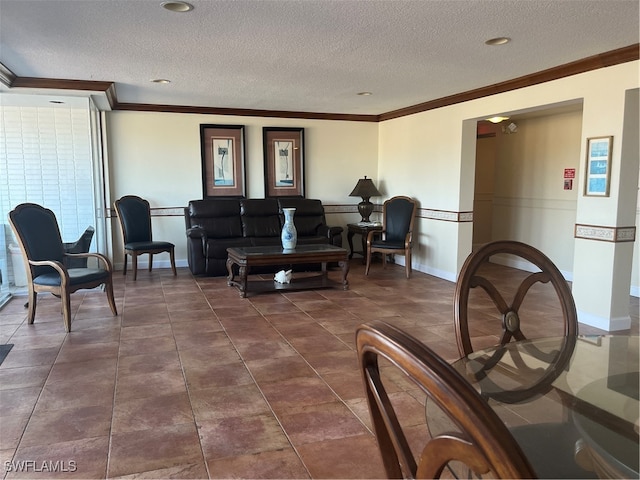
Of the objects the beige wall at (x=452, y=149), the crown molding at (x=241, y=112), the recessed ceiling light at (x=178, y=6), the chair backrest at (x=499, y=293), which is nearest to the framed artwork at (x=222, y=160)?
Answer: the crown molding at (x=241, y=112)

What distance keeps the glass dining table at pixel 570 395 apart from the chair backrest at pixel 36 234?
378 centimetres

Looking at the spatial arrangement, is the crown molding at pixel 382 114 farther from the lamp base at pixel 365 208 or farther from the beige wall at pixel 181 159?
the lamp base at pixel 365 208

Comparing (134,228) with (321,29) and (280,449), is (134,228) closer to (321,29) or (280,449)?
(321,29)

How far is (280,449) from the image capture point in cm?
219

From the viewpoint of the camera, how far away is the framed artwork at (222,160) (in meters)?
6.75

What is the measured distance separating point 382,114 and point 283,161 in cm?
169

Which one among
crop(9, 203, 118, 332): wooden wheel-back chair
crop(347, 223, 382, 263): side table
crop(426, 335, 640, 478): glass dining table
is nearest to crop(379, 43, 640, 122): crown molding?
crop(347, 223, 382, 263): side table

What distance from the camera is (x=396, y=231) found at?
6.53 meters

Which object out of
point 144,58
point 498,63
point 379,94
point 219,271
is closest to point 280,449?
point 144,58

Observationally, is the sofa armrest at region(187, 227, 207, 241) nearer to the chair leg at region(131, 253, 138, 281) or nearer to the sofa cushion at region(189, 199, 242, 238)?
the sofa cushion at region(189, 199, 242, 238)

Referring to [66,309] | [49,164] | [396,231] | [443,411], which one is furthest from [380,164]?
[443,411]

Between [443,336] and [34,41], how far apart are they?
3.76 m

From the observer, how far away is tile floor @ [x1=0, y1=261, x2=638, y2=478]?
2113 mm

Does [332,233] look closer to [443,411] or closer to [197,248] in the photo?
[197,248]
